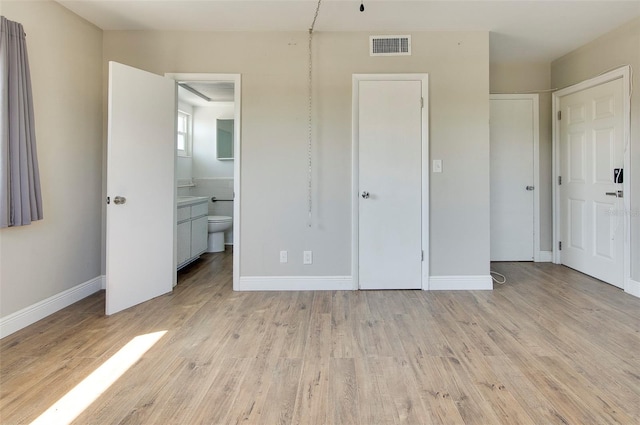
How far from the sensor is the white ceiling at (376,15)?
2781 millimetres

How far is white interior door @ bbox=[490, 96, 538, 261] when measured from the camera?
434 cm

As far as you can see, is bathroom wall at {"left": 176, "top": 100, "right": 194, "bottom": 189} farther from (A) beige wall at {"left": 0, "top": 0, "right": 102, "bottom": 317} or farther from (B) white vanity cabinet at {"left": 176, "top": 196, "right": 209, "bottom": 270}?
(A) beige wall at {"left": 0, "top": 0, "right": 102, "bottom": 317}

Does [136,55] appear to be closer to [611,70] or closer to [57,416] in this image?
[57,416]

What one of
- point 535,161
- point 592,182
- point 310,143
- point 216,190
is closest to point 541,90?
point 535,161

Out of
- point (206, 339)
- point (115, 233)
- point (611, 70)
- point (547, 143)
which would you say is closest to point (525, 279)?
point (547, 143)

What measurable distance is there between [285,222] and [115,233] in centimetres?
140

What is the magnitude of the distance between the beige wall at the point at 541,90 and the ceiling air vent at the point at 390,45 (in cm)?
166

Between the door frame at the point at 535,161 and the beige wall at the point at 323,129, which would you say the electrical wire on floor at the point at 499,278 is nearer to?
the beige wall at the point at 323,129

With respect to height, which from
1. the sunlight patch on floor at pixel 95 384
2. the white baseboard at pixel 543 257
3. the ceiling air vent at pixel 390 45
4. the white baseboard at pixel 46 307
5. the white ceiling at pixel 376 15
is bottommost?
the sunlight patch on floor at pixel 95 384

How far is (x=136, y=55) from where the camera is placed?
10.8 ft

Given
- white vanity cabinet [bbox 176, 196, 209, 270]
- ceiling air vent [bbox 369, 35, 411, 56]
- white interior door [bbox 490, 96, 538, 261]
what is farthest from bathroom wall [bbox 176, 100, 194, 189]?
white interior door [bbox 490, 96, 538, 261]

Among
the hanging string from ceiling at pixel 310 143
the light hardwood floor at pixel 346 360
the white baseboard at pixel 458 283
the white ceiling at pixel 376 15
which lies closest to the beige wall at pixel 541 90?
the white ceiling at pixel 376 15

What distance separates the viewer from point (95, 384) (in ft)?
5.76

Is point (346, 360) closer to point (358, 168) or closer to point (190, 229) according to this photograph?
point (358, 168)
